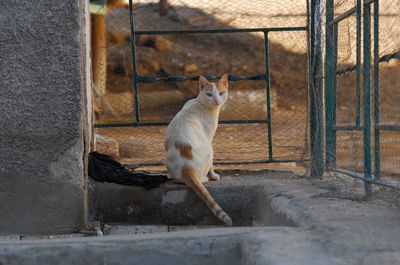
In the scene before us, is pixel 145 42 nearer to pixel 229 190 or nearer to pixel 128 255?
pixel 229 190

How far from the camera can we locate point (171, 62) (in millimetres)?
16625

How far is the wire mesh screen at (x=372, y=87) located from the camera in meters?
4.12

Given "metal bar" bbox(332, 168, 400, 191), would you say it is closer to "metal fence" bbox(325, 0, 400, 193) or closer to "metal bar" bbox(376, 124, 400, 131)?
"metal fence" bbox(325, 0, 400, 193)

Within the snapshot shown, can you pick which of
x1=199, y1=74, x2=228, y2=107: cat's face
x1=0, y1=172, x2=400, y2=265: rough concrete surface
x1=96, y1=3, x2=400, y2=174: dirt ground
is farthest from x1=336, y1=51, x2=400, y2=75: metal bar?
x1=96, y1=3, x2=400, y2=174: dirt ground

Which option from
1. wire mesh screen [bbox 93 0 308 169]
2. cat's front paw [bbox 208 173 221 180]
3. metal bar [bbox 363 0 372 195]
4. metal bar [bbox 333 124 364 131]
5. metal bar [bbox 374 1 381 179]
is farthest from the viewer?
wire mesh screen [bbox 93 0 308 169]

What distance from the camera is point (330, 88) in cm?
541

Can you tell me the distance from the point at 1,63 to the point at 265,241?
7.22 feet

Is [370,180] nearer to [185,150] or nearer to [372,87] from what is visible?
Result: [372,87]

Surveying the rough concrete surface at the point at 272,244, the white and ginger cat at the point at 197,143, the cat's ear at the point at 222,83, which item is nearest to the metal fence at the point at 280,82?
the cat's ear at the point at 222,83

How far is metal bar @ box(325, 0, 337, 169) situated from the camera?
533 cm

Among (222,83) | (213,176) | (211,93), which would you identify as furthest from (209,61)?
(213,176)

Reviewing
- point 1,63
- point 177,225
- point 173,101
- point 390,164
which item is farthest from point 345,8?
point 173,101

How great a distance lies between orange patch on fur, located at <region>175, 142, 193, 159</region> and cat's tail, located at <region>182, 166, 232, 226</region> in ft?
0.34

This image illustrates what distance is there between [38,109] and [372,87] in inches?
84.3
